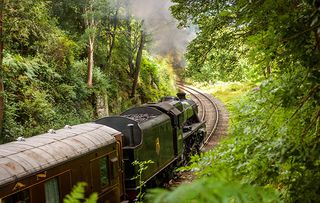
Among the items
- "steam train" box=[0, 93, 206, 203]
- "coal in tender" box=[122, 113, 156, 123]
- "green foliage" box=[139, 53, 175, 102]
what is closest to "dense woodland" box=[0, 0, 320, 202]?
"green foliage" box=[139, 53, 175, 102]

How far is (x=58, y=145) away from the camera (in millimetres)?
7164

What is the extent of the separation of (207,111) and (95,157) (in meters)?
21.3

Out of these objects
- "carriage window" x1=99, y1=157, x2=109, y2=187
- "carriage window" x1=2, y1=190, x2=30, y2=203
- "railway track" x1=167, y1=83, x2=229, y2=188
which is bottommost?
"railway track" x1=167, y1=83, x2=229, y2=188

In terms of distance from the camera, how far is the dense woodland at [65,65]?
1366 centimetres

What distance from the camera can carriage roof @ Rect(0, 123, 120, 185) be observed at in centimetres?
589

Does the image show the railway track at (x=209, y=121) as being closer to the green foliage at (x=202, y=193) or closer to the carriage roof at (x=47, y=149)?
the carriage roof at (x=47, y=149)

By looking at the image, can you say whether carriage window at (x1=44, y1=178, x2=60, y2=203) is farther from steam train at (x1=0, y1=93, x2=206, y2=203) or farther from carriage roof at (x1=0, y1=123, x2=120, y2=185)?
carriage roof at (x1=0, y1=123, x2=120, y2=185)

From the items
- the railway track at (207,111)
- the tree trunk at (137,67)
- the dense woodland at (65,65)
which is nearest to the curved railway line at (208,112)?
the railway track at (207,111)

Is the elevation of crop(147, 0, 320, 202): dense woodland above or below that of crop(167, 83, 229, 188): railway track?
above

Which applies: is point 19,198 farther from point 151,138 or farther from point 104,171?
point 151,138

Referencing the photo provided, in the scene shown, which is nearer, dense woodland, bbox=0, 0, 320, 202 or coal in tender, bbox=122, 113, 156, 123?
dense woodland, bbox=0, 0, 320, 202

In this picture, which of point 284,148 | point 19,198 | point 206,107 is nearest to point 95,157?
point 19,198

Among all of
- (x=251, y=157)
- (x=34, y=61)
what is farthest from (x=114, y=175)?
(x=34, y=61)

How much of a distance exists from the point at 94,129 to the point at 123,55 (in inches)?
735
